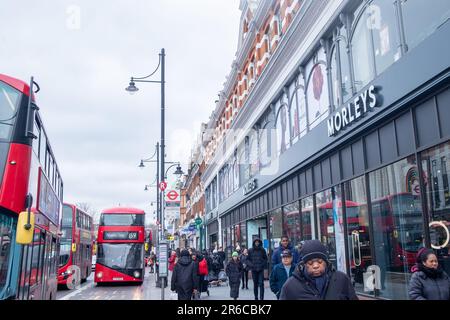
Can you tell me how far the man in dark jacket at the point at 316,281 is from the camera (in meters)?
3.96

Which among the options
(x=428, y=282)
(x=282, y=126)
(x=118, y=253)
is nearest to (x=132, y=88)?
(x=282, y=126)

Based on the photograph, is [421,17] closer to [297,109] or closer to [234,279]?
[297,109]

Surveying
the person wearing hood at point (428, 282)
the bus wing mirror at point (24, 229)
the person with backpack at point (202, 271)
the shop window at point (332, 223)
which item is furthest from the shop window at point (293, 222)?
the bus wing mirror at point (24, 229)

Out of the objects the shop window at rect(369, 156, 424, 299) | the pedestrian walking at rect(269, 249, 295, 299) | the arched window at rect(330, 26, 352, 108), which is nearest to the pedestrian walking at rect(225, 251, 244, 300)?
the shop window at rect(369, 156, 424, 299)

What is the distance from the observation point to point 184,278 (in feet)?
32.7

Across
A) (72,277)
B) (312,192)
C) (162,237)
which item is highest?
(312,192)

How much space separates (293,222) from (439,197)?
8.80 m

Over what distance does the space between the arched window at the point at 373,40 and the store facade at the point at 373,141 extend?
1.0 inches

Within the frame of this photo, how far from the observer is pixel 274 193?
19.5m

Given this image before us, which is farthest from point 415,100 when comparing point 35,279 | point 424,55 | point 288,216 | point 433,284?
point 288,216

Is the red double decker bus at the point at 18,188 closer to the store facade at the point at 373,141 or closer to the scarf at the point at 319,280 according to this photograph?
the scarf at the point at 319,280
